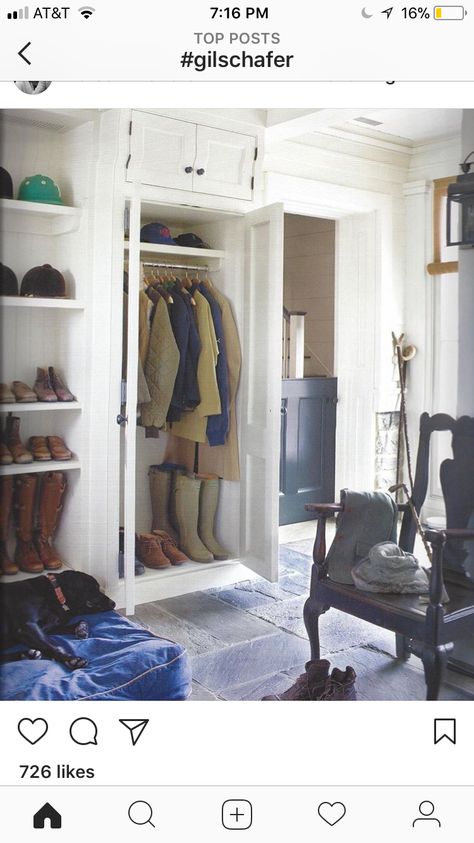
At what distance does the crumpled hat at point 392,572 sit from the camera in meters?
1.06

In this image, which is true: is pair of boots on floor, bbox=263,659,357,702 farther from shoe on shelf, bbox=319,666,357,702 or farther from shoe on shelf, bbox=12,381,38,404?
shoe on shelf, bbox=12,381,38,404

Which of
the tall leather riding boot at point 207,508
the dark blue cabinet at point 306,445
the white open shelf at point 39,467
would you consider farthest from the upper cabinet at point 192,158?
the tall leather riding boot at point 207,508

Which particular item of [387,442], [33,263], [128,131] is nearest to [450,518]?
[387,442]

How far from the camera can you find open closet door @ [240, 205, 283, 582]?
2033 millimetres

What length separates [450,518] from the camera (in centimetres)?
97

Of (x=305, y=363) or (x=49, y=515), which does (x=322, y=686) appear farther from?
(x=305, y=363)

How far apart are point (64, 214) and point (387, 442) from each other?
0.84 meters

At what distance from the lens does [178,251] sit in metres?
2.04
